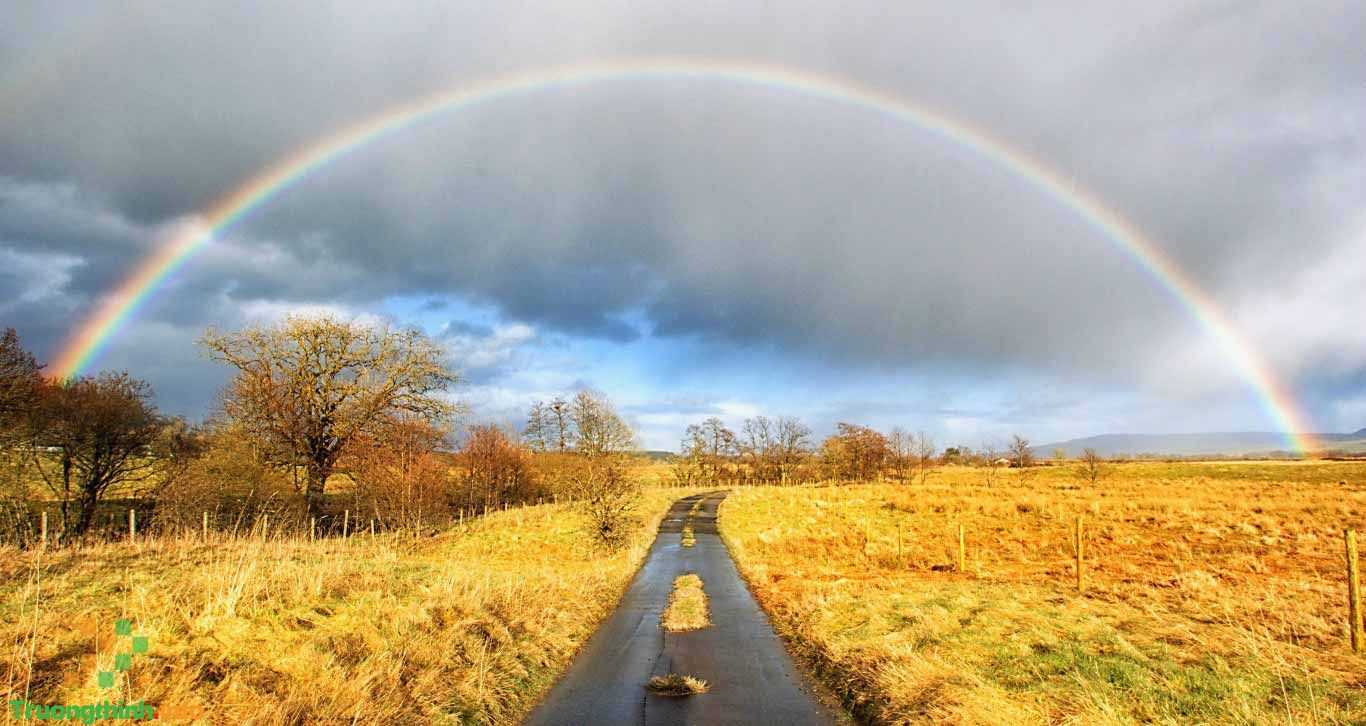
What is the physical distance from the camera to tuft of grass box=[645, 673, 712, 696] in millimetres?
10195

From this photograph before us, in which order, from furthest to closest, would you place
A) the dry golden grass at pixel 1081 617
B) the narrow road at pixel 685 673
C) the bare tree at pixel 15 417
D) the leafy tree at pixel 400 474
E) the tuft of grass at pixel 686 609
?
the leafy tree at pixel 400 474, the bare tree at pixel 15 417, the tuft of grass at pixel 686 609, the narrow road at pixel 685 673, the dry golden grass at pixel 1081 617

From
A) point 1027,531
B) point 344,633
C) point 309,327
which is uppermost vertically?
point 309,327

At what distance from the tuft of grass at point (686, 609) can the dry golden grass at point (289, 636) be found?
182cm

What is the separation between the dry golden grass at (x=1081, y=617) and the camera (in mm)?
8422

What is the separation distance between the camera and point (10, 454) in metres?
30.2

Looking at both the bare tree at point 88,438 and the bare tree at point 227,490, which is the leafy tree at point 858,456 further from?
the bare tree at point 88,438

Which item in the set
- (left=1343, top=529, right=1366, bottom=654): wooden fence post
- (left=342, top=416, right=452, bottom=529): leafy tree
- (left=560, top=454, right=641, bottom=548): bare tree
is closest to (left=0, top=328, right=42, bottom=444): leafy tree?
(left=342, top=416, right=452, bottom=529): leafy tree

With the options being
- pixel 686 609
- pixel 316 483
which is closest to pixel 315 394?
pixel 316 483

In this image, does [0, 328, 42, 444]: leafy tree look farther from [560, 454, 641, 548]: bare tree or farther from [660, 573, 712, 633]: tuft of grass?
[660, 573, 712, 633]: tuft of grass

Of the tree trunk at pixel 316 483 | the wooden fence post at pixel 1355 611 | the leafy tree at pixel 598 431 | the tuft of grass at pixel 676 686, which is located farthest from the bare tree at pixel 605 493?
the wooden fence post at pixel 1355 611

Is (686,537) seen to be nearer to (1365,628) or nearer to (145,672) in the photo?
(1365,628)

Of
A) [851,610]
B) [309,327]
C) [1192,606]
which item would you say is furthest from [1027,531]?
[309,327]

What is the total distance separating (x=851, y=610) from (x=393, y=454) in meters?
32.2

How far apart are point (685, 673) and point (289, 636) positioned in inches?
236
